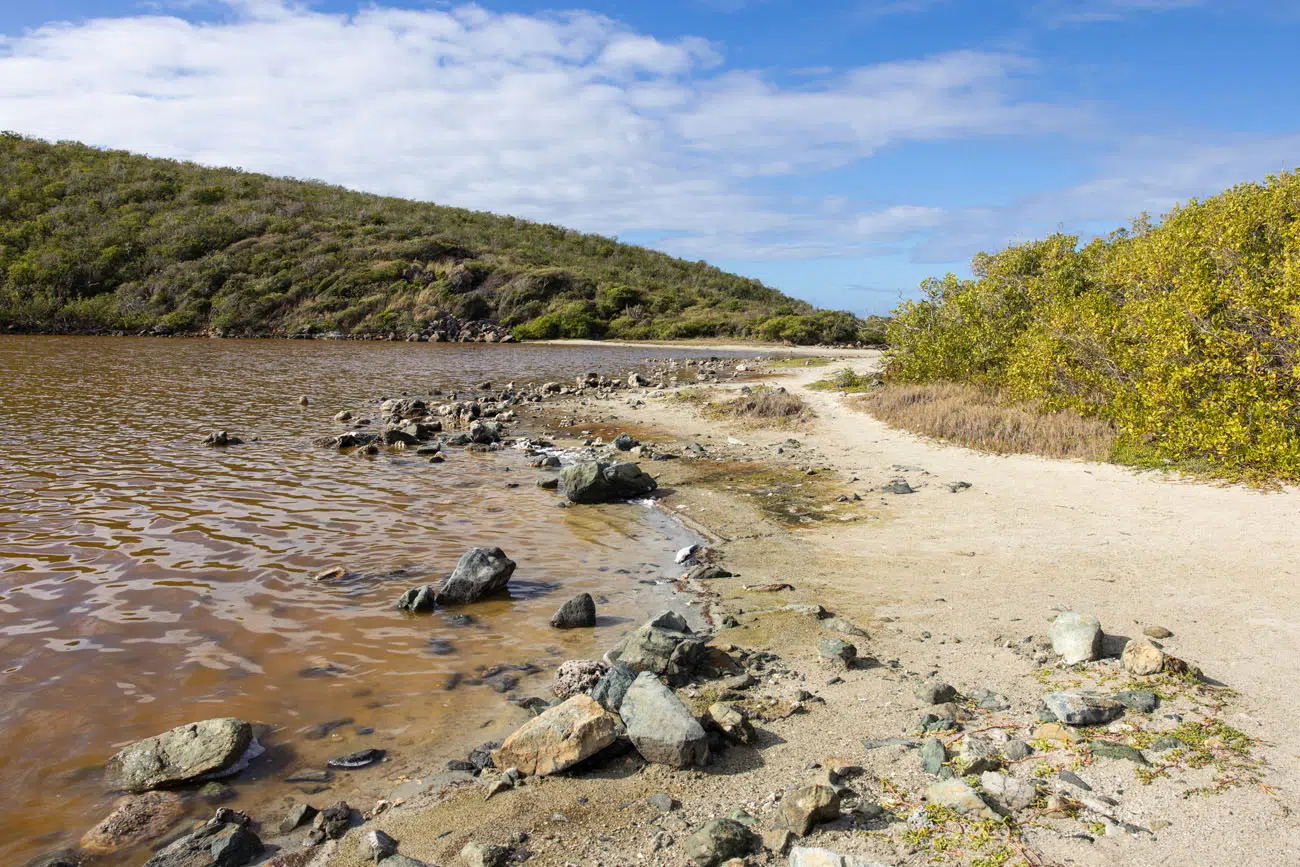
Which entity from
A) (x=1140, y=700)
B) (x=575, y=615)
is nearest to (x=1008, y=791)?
(x=1140, y=700)

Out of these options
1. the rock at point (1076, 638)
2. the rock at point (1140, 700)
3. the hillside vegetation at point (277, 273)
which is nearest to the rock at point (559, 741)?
the rock at point (1140, 700)

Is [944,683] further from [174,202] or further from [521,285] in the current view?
[174,202]

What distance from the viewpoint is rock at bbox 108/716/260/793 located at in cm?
442

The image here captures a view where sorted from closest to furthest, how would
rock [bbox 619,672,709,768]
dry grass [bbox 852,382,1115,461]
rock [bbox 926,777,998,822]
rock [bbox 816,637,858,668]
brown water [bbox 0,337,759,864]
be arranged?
rock [bbox 926,777,998,822]
rock [bbox 619,672,709,768]
brown water [bbox 0,337,759,864]
rock [bbox 816,637,858,668]
dry grass [bbox 852,382,1115,461]

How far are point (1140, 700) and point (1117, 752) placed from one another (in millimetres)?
730

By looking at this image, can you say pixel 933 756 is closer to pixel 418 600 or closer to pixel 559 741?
pixel 559 741

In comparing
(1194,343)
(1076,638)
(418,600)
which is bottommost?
(418,600)

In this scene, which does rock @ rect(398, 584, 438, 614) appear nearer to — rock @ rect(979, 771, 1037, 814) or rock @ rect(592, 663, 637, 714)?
rock @ rect(592, 663, 637, 714)

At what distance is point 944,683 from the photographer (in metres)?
5.17

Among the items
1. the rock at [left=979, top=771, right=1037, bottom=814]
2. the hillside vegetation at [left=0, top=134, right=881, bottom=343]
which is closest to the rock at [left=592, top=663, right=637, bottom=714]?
the rock at [left=979, top=771, right=1037, bottom=814]

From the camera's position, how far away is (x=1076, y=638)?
5.46 meters

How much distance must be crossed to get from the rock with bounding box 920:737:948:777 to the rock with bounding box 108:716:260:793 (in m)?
4.17

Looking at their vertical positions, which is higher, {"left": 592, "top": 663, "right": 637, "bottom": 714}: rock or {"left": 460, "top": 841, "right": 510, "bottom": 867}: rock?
{"left": 592, "top": 663, "right": 637, "bottom": 714}: rock

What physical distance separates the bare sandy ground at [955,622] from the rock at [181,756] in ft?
4.18
